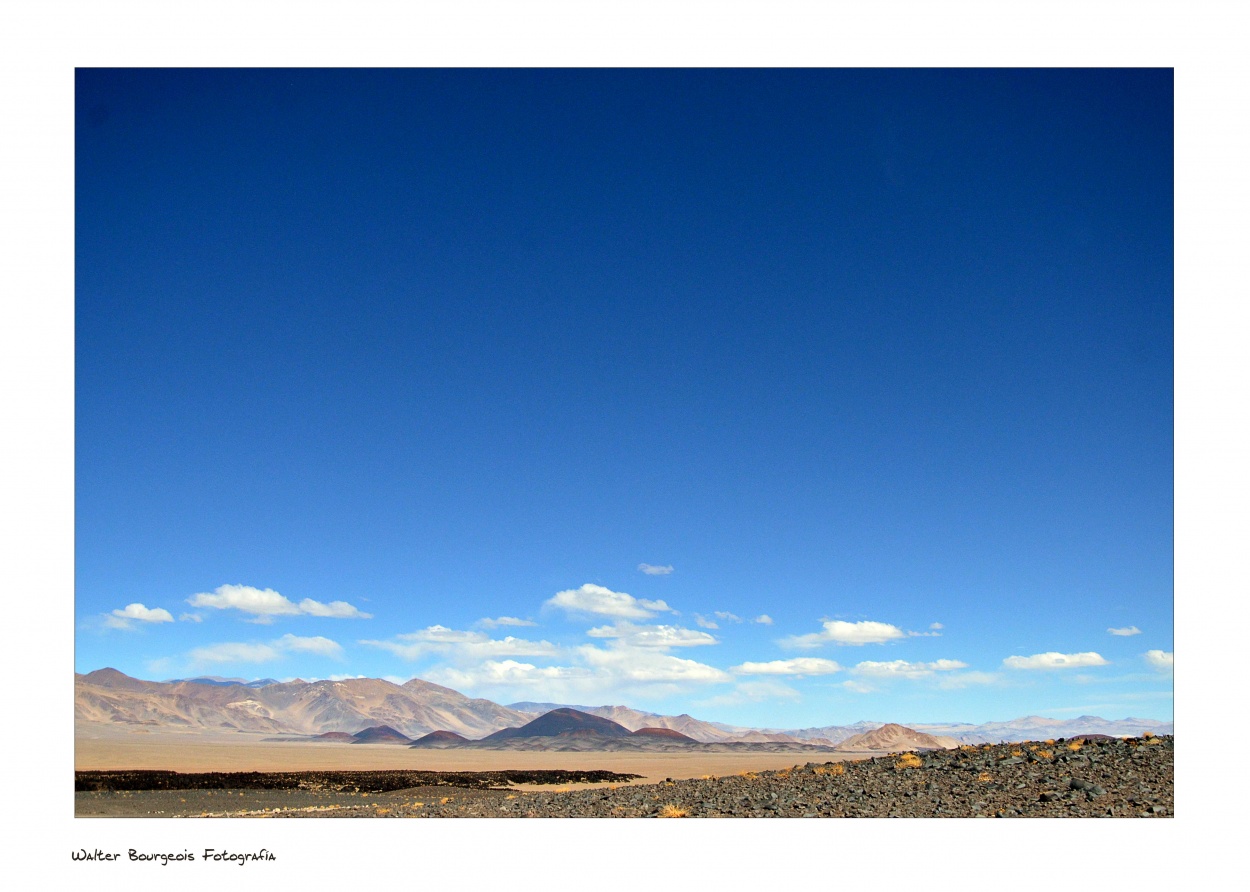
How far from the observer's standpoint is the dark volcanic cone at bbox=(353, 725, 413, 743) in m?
169

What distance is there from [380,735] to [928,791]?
168226 millimetres

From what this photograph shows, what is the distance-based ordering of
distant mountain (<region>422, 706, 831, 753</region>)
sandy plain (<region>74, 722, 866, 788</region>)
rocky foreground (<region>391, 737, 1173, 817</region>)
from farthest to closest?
distant mountain (<region>422, 706, 831, 753</region>)
sandy plain (<region>74, 722, 866, 788</region>)
rocky foreground (<region>391, 737, 1173, 817</region>)

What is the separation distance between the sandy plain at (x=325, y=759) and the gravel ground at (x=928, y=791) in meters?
49.1

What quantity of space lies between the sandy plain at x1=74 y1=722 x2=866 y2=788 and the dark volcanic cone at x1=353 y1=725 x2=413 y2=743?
2943 centimetres

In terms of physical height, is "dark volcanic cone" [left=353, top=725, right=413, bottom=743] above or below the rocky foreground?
below

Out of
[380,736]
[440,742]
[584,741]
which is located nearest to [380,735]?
[380,736]

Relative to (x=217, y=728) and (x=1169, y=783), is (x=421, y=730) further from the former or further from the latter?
(x=1169, y=783)

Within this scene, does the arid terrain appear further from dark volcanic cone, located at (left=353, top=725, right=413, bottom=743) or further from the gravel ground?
dark volcanic cone, located at (left=353, top=725, right=413, bottom=743)

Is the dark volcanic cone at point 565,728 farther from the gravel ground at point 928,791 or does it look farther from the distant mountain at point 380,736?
the gravel ground at point 928,791

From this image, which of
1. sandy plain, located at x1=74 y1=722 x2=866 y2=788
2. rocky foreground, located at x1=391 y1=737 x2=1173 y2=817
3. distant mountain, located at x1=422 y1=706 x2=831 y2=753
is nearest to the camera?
rocky foreground, located at x1=391 y1=737 x2=1173 y2=817

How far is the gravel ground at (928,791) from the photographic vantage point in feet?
67.9

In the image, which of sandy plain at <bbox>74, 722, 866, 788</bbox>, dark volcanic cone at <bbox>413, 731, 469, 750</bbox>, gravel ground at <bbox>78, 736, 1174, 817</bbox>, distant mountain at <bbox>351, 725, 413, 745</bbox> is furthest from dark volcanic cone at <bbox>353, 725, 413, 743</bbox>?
gravel ground at <bbox>78, 736, 1174, 817</bbox>
